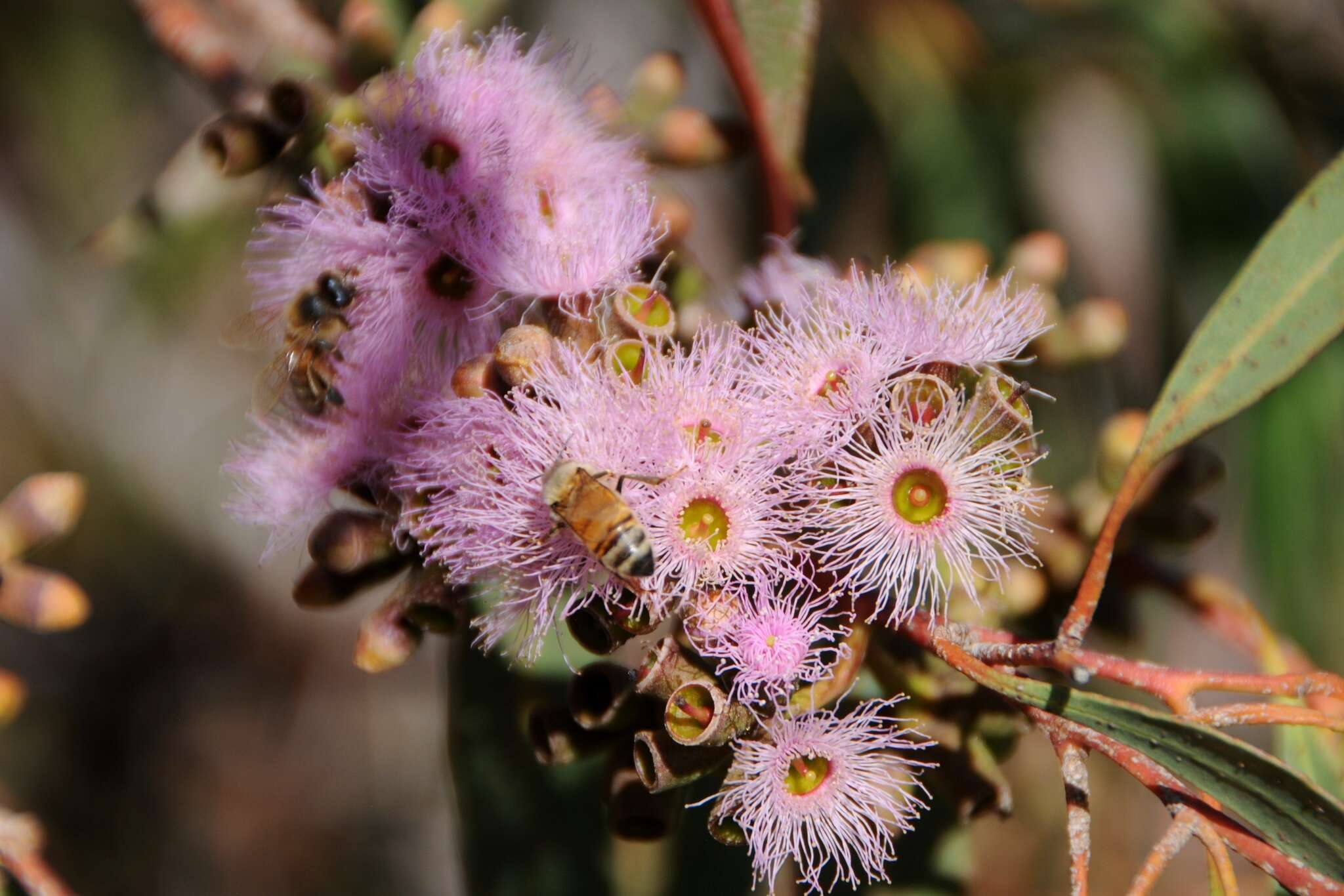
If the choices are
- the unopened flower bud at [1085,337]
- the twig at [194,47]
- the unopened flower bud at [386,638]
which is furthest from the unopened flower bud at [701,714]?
the twig at [194,47]

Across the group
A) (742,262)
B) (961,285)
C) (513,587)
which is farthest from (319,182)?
(742,262)

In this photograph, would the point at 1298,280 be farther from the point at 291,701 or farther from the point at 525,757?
the point at 291,701

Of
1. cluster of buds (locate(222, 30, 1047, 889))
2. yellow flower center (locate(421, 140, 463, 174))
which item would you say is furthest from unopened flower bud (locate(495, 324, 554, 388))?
yellow flower center (locate(421, 140, 463, 174))

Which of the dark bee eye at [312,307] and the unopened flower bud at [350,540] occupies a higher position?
the dark bee eye at [312,307]

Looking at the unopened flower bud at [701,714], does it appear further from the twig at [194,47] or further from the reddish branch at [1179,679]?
the twig at [194,47]

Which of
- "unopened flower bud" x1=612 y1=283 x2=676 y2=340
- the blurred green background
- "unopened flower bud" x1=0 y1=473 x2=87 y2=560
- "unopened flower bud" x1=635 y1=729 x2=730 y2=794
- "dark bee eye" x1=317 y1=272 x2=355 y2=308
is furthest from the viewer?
the blurred green background

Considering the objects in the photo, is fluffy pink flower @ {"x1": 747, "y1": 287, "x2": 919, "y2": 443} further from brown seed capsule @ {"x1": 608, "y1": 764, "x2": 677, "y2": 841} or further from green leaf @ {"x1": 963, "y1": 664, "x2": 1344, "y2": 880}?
brown seed capsule @ {"x1": 608, "y1": 764, "x2": 677, "y2": 841}
